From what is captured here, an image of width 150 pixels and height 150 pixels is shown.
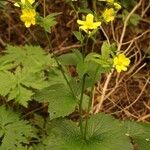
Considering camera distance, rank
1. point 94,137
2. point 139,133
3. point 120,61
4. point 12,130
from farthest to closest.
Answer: point 12,130, point 139,133, point 94,137, point 120,61

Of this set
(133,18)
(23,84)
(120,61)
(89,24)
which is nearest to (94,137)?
(120,61)

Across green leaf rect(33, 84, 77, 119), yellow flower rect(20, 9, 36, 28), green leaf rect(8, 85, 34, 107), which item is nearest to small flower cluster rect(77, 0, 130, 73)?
yellow flower rect(20, 9, 36, 28)

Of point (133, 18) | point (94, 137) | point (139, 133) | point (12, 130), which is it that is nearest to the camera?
point (94, 137)

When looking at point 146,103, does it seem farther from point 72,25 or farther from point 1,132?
point 1,132

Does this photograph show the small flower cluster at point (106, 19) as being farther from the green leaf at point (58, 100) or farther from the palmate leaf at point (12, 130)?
the palmate leaf at point (12, 130)

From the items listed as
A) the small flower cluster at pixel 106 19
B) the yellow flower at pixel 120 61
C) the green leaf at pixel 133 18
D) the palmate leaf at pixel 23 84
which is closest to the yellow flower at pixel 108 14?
the small flower cluster at pixel 106 19

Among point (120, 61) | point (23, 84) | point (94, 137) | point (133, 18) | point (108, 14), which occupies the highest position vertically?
point (133, 18)

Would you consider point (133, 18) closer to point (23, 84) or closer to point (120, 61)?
point (23, 84)
